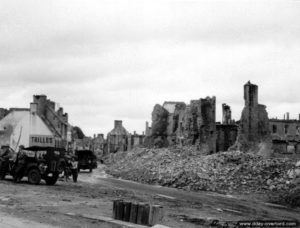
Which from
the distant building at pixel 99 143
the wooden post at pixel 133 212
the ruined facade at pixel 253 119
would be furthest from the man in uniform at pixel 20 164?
the distant building at pixel 99 143

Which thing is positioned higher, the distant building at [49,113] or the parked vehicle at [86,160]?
the distant building at [49,113]

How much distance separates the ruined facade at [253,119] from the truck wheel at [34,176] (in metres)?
25.5

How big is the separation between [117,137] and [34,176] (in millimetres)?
85283

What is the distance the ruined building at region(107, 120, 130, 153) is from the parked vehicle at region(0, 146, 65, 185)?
80.0 metres

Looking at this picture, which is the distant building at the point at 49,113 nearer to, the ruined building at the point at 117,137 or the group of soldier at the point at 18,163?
the group of soldier at the point at 18,163

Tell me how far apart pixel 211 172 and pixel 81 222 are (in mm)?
21532

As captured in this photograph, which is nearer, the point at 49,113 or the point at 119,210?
the point at 119,210

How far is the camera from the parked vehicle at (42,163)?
25.6 metres

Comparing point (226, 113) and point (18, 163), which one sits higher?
point (226, 113)

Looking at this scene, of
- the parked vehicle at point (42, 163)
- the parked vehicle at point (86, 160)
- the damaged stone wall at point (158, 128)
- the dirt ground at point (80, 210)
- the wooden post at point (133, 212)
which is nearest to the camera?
the wooden post at point (133, 212)

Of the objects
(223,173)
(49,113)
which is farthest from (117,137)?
(223,173)

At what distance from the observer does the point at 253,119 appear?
47000 millimetres

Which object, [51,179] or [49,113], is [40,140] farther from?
[51,179]

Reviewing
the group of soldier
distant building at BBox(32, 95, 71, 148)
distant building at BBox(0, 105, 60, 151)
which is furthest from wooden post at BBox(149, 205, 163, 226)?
distant building at BBox(32, 95, 71, 148)
